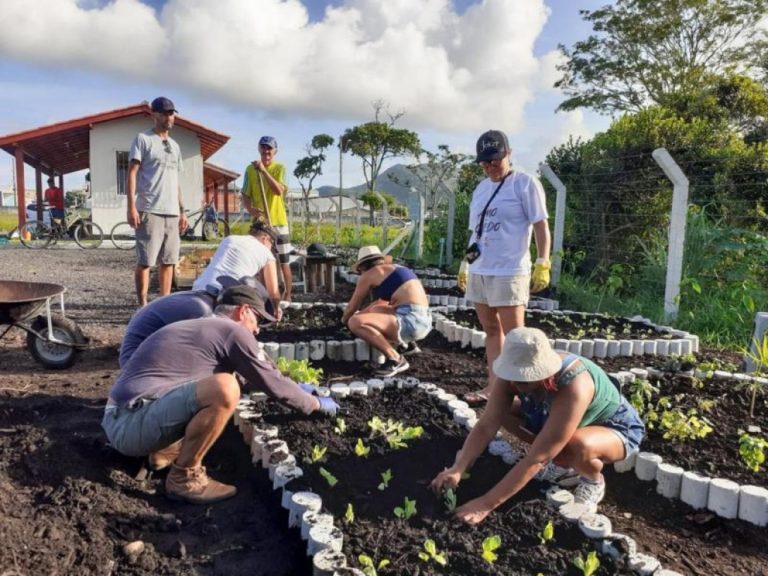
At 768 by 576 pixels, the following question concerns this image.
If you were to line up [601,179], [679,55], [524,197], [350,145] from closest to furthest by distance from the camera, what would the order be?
[524,197], [601,179], [679,55], [350,145]

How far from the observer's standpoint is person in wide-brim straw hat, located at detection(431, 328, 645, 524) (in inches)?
86.7

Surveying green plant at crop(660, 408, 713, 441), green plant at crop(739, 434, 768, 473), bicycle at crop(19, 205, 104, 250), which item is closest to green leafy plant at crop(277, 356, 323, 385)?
green plant at crop(660, 408, 713, 441)

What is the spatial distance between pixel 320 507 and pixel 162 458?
945 mm

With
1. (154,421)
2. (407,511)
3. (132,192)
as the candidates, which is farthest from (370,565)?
(132,192)

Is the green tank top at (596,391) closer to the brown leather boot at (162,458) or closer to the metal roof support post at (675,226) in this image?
the brown leather boot at (162,458)

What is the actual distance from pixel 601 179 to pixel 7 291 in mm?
6973

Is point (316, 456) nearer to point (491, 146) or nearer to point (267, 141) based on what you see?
point (491, 146)

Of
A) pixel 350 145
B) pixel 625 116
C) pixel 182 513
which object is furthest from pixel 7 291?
pixel 350 145

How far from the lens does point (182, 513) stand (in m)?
2.52

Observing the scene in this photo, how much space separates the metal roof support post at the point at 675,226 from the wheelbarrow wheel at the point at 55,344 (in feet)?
16.8

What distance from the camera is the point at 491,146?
3.39 meters

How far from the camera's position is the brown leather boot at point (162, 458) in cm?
279

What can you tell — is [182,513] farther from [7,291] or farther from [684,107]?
[684,107]

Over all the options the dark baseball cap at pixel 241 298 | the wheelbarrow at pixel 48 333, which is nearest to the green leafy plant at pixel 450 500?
the dark baseball cap at pixel 241 298
